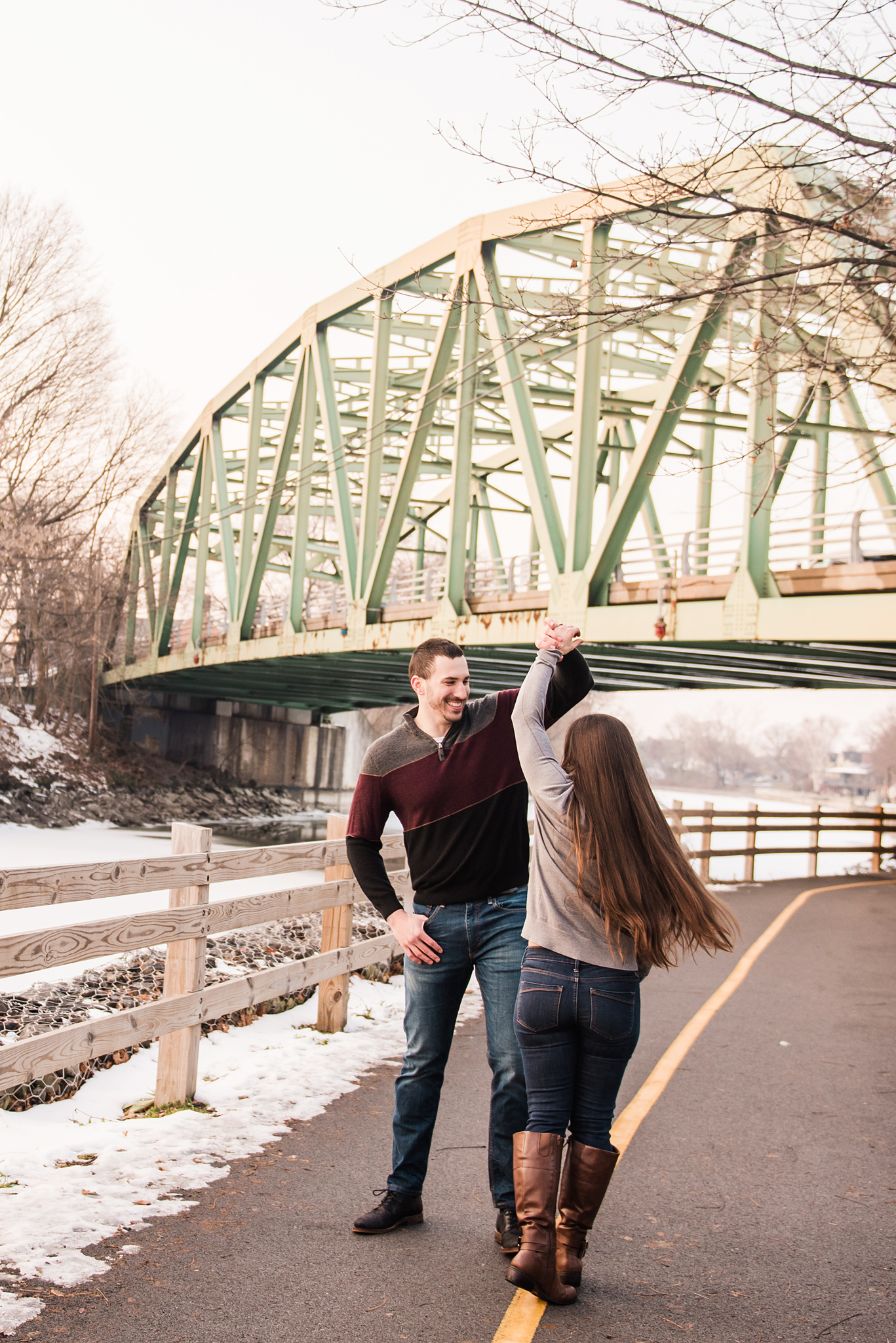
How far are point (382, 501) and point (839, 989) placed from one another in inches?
2087

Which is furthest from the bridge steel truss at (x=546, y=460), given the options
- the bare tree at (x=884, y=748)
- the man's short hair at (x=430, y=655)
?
the bare tree at (x=884, y=748)

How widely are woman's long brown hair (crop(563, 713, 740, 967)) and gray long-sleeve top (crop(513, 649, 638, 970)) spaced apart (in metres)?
0.03

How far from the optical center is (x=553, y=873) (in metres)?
3.62

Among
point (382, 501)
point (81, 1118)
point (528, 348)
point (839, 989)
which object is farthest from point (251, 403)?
point (81, 1118)

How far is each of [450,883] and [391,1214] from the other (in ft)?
3.77

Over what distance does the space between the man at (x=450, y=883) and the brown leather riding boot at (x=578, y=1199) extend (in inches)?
12.9

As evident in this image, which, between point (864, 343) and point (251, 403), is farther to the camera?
point (251, 403)

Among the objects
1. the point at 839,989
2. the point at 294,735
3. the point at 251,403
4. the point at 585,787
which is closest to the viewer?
the point at 585,787

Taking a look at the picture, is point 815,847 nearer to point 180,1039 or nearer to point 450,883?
point 180,1039

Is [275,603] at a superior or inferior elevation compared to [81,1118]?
superior

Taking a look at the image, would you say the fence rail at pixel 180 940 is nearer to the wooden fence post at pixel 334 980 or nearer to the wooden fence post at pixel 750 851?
the wooden fence post at pixel 334 980

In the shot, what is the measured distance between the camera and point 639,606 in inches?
658

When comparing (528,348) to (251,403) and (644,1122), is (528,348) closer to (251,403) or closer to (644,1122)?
(251,403)

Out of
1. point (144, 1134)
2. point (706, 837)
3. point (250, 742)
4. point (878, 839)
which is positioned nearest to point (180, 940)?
point (144, 1134)
